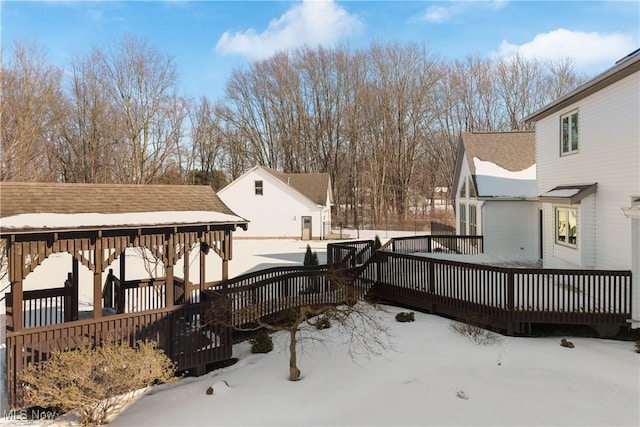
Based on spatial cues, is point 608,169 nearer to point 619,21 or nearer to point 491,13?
point 619,21

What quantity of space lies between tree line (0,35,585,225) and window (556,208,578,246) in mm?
28281

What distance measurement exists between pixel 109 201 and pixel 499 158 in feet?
55.7

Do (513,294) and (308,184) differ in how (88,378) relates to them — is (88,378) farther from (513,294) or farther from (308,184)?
(308,184)

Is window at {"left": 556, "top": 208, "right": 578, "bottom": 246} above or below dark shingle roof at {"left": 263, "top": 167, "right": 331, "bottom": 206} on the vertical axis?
below

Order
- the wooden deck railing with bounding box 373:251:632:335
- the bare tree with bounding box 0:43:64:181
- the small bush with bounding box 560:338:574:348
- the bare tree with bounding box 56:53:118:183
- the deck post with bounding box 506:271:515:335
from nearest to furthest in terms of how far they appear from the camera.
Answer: the small bush with bounding box 560:338:574:348 < the wooden deck railing with bounding box 373:251:632:335 < the deck post with bounding box 506:271:515:335 < the bare tree with bounding box 0:43:64:181 < the bare tree with bounding box 56:53:118:183

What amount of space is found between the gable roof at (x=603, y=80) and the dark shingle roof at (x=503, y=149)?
608 centimetres

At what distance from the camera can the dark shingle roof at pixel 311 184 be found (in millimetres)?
33562

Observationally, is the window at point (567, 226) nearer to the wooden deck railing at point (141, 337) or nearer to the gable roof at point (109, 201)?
the gable roof at point (109, 201)

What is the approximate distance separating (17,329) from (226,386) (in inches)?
134

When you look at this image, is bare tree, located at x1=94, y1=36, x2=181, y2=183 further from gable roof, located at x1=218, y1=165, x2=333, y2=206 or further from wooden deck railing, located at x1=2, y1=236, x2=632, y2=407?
wooden deck railing, located at x1=2, y1=236, x2=632, y2=407

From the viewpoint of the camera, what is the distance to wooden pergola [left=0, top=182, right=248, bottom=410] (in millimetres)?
6379

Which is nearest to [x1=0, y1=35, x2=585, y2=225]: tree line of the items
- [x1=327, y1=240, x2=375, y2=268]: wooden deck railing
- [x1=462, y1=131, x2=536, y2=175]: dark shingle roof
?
[x1=462, y1=131, x2=536, y2=175]: dark shingle roof

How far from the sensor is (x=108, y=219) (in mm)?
7242

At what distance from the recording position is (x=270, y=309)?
31.5ft
